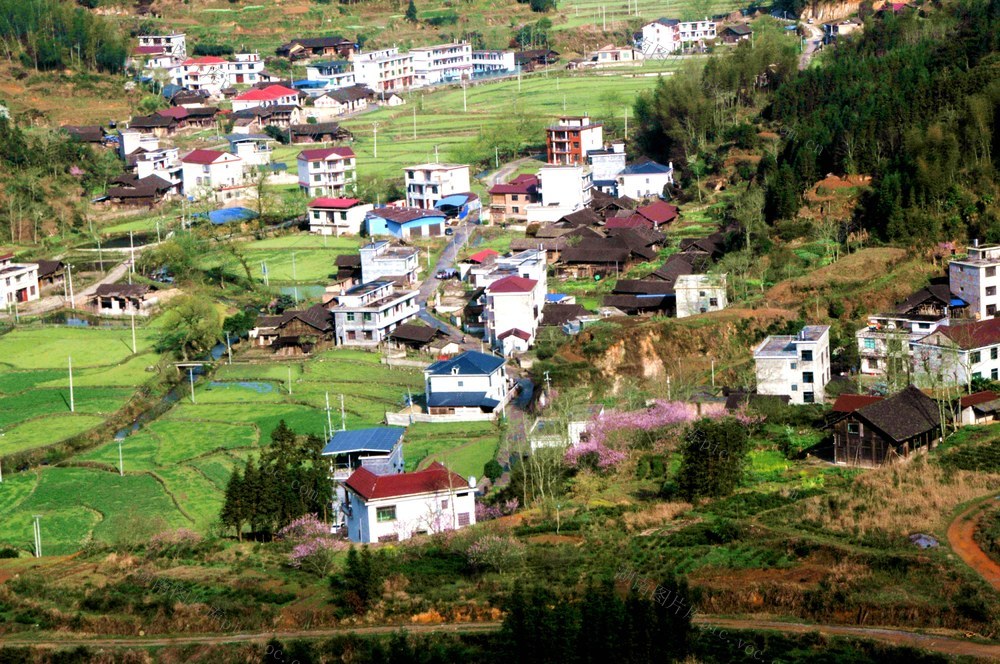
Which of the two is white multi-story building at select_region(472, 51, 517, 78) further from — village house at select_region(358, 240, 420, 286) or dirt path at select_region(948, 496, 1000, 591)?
dirt path at select_region(948, 496, 1000, 591)

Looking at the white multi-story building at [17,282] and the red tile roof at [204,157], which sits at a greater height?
Result: the red tile roof at [204,157]

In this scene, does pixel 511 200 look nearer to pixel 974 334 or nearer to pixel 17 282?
pixel 17 282

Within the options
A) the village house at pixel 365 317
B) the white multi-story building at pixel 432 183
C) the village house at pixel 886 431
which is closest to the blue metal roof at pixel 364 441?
the village house at pixel 886 431

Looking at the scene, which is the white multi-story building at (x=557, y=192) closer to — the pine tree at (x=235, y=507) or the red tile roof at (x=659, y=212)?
the red tile roof at (x=659, y=212)

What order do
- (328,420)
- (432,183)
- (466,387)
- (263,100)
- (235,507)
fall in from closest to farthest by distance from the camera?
(235,507)
(328,420)
(466,387)
(432,183)
(263,100)

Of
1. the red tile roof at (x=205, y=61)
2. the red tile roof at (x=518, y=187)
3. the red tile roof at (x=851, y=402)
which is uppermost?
the red tile roof at (x=205, y=61)

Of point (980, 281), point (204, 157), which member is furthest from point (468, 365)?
point (204, 157)

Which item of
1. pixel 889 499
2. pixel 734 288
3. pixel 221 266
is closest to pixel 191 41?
pixel 221 266
